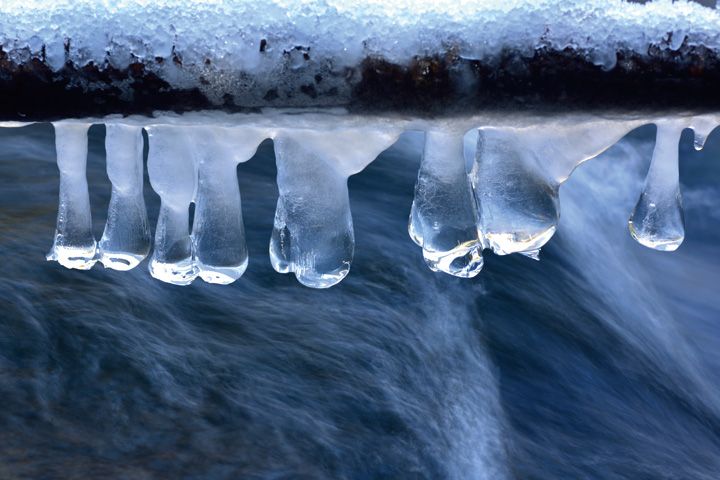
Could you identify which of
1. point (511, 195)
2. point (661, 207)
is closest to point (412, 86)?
point (511, 195)

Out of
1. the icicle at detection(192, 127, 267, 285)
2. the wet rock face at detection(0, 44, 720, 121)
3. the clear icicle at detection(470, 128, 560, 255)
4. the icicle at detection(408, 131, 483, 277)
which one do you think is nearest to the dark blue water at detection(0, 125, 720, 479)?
the icicle at detection(192, 127, 267, 285)

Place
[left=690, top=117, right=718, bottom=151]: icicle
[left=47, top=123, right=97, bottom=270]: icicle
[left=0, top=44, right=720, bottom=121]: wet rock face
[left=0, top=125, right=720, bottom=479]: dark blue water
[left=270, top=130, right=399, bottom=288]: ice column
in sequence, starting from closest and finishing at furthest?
[left=0, top=44, right=720, bottom=121]: wet rock face
[left=690, top=117, right=718, bottom=151]: icicle
[left=270, top=130, right=399, bottom=288]: ice column
[left=47, top=123, right=97, bottom=270]: icicle
[left=0, top=125, right=720, bottom=479]: dark blue water

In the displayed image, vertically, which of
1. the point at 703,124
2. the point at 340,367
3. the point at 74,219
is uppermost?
the point at 703,124

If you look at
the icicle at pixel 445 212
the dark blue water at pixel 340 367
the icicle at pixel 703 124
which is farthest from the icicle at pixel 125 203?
the dark blue water at pixel 340 367

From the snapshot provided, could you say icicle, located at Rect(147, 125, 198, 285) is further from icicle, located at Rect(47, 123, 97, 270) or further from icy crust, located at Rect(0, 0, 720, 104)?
icy crust, located at Rect(0, 0, 720, 104)

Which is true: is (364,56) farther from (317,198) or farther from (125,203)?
(125,203)

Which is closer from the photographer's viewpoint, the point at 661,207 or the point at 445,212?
the point at 445,212
